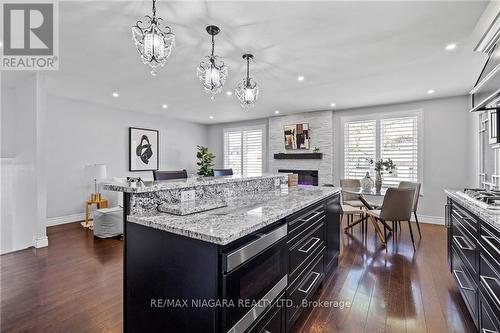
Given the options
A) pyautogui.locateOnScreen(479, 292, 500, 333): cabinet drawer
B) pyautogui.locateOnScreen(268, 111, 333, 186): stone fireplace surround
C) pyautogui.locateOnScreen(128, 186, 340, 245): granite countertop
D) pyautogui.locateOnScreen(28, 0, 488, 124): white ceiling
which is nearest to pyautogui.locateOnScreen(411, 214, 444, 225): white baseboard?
pyautogui.locateOnScreen(268, 111, 333, 186): stone fireplace surround

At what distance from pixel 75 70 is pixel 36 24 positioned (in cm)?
122

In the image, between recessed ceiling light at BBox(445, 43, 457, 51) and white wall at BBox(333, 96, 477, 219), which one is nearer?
recessed ceiling light at BBox(445, 43, 457, 51)

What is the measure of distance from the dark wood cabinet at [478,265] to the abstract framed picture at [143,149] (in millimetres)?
6188

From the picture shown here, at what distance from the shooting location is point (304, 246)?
1868 millimetres

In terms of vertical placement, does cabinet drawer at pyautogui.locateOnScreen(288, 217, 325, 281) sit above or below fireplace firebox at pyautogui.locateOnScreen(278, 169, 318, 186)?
below

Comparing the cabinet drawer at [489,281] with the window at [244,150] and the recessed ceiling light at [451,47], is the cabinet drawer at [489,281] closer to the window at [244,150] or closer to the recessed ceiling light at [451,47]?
the recessed ceiling light at [451,47]

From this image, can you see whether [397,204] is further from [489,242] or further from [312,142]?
[312,142]

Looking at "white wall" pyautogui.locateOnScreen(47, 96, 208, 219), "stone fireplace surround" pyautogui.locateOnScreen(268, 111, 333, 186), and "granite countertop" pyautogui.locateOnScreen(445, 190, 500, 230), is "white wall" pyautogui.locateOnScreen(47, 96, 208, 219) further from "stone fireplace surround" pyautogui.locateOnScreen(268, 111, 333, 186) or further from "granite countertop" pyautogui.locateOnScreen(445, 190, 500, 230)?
"granite countertop" pyautogui.locateOnScreen(445, 190, 500, 230)

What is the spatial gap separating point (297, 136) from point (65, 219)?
→ 18.3 feet

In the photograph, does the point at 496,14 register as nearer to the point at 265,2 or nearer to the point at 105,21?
the point at 265,2

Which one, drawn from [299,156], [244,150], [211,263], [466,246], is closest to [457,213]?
[466,246]

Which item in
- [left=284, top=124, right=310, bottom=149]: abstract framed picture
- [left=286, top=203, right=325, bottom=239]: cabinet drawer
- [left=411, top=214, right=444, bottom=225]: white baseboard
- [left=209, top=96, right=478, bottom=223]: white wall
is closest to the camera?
[left=286, top=203, right=325, bottom=239]: cabinet drawer

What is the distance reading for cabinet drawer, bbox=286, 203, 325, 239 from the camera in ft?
5.48

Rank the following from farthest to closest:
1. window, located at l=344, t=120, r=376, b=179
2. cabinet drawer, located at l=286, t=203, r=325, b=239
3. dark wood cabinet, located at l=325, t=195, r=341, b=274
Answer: window, located at l=344, t=120, r=376, b=179, dark wood cabinet, located at l=325, t=195, r=341, b=274, cabinet drawer, located at l=286, t=203, r=325, b=239
